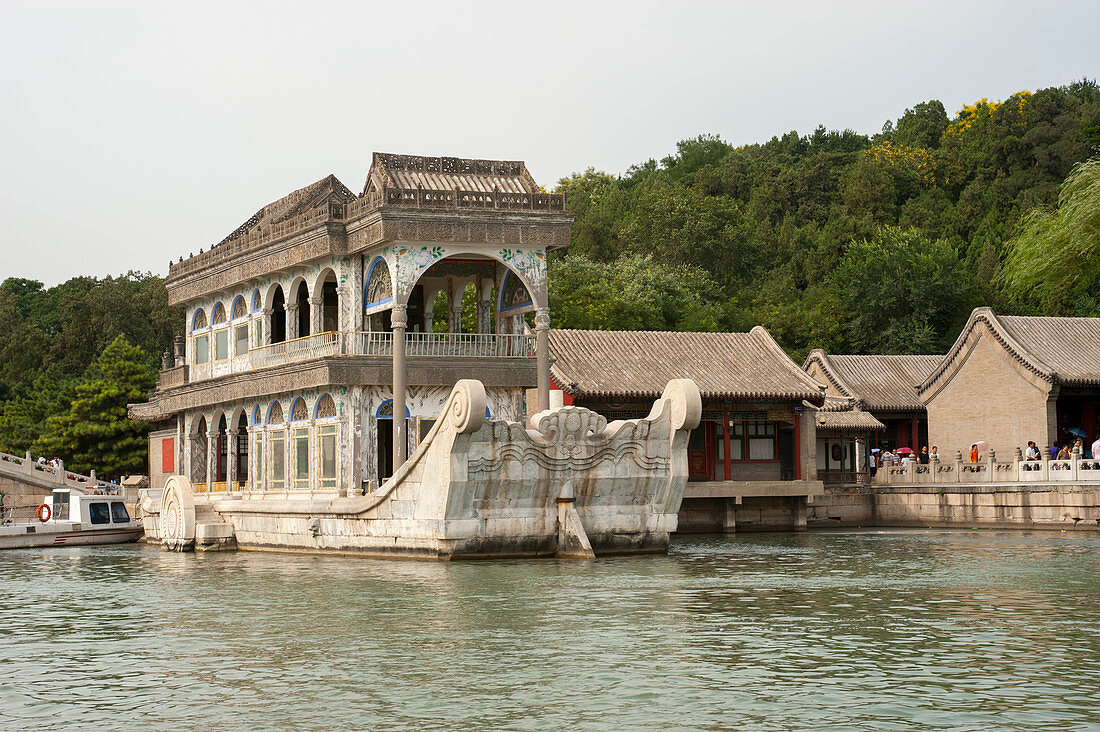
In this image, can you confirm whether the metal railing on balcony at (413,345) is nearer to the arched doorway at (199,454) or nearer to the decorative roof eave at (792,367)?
the arched doorway at (199,454)

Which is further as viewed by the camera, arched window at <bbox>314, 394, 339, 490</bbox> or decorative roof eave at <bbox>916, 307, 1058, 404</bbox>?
decorative roof eave at <bbox>916, 307, 1058, 404</bbox>

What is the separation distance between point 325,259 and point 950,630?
56.0ft

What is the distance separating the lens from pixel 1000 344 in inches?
1336

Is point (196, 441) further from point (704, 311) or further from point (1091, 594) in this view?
point (1091, 594)

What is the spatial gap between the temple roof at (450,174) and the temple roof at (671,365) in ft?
A: 16.6

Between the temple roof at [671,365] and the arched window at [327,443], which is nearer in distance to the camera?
the arched window at [327,443]

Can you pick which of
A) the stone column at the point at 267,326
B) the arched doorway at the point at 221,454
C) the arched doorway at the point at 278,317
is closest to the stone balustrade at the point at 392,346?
the stone column at the point at 267,326

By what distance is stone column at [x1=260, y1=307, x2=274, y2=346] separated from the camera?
29141mm

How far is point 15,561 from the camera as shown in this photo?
2625 cm

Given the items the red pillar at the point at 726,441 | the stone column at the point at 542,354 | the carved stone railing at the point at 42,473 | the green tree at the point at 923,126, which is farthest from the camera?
the green tree at the point at 923,126

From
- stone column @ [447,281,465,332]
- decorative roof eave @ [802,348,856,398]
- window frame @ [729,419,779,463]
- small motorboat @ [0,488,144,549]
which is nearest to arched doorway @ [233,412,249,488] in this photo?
small motorboat @ [0,488,144,549]

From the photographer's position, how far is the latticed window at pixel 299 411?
88.1 feet

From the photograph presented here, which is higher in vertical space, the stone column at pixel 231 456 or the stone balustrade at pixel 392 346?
the stone balustrade at pixel 392 346

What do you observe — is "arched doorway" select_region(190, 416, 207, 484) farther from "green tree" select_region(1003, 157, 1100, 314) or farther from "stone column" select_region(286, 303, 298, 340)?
"green tree" select_region(1003, 157, 1100, 314)
